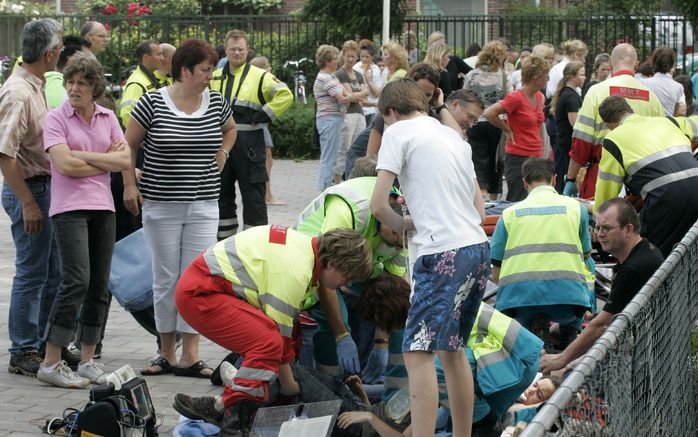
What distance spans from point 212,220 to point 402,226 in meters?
1.76

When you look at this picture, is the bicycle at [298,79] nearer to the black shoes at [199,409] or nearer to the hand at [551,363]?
the hand at [551,363]

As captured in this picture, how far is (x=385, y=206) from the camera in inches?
198

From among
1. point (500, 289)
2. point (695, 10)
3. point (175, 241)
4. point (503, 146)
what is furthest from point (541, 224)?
point (695, 10)

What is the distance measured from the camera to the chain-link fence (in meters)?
2.90

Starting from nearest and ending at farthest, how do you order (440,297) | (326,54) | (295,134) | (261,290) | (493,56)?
(440,297) < (261,290) < (493,56) < (326,54) < (295,134)

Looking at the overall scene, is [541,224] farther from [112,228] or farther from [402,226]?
[112,228]

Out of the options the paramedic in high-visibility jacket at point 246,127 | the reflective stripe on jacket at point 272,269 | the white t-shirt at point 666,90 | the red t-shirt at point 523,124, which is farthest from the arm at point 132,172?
the white t-shirt at point 666,90

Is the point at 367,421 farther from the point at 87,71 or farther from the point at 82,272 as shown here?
the point at 87,71

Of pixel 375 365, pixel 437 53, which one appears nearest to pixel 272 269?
pixel 375 365

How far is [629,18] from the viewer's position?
2038 centimetres

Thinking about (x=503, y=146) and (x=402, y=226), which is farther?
(x=503, y=146)

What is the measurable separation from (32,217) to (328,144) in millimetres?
7574

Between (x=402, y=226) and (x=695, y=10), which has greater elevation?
(x=695, y=10)

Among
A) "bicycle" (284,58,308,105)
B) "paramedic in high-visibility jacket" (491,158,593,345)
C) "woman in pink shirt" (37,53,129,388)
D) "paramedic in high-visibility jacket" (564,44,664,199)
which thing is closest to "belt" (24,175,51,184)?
"woman in pink shirt" (37,53,129,388)
